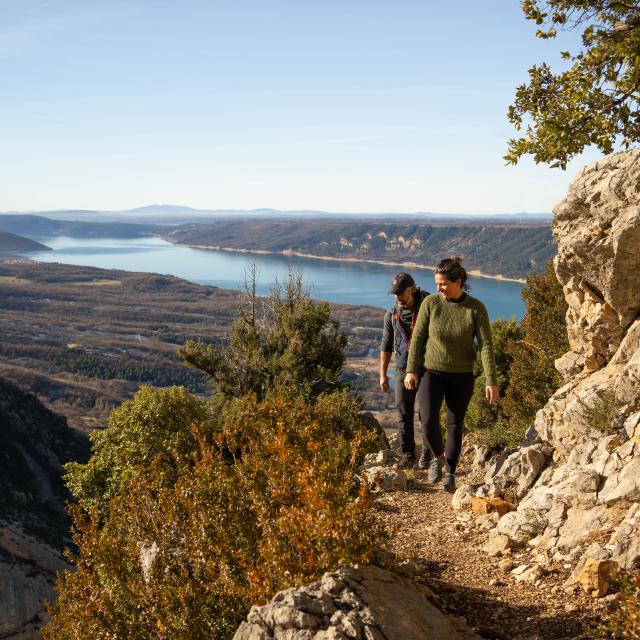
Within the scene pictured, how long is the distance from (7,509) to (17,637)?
37.5 ft

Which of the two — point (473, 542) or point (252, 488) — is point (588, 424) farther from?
point (252, 488)

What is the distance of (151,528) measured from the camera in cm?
497

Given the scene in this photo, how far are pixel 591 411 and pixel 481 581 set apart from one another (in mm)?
1975

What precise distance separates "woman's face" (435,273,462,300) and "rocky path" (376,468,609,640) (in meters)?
2.00

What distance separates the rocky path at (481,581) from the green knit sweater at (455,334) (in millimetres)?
1358

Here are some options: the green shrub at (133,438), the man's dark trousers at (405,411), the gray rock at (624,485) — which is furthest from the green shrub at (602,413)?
the green shrub at (133,438)

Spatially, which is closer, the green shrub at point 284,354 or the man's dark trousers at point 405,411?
the man's dark trousers at point 405,411

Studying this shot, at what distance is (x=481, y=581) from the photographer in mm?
4684

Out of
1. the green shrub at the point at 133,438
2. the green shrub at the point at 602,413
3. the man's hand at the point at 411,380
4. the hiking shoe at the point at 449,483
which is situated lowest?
the green shrub at the point at 133,438

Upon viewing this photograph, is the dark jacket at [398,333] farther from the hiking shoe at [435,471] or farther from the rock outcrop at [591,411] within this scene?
the rock outcrop at [591,411]

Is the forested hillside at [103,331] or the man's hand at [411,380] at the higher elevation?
the man's hand at [411,380]

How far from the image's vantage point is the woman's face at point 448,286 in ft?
19.8

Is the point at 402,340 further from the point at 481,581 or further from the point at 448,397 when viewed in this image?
the point at 481,581

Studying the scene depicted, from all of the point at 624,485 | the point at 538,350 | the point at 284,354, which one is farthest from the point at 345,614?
the point at 284,354
